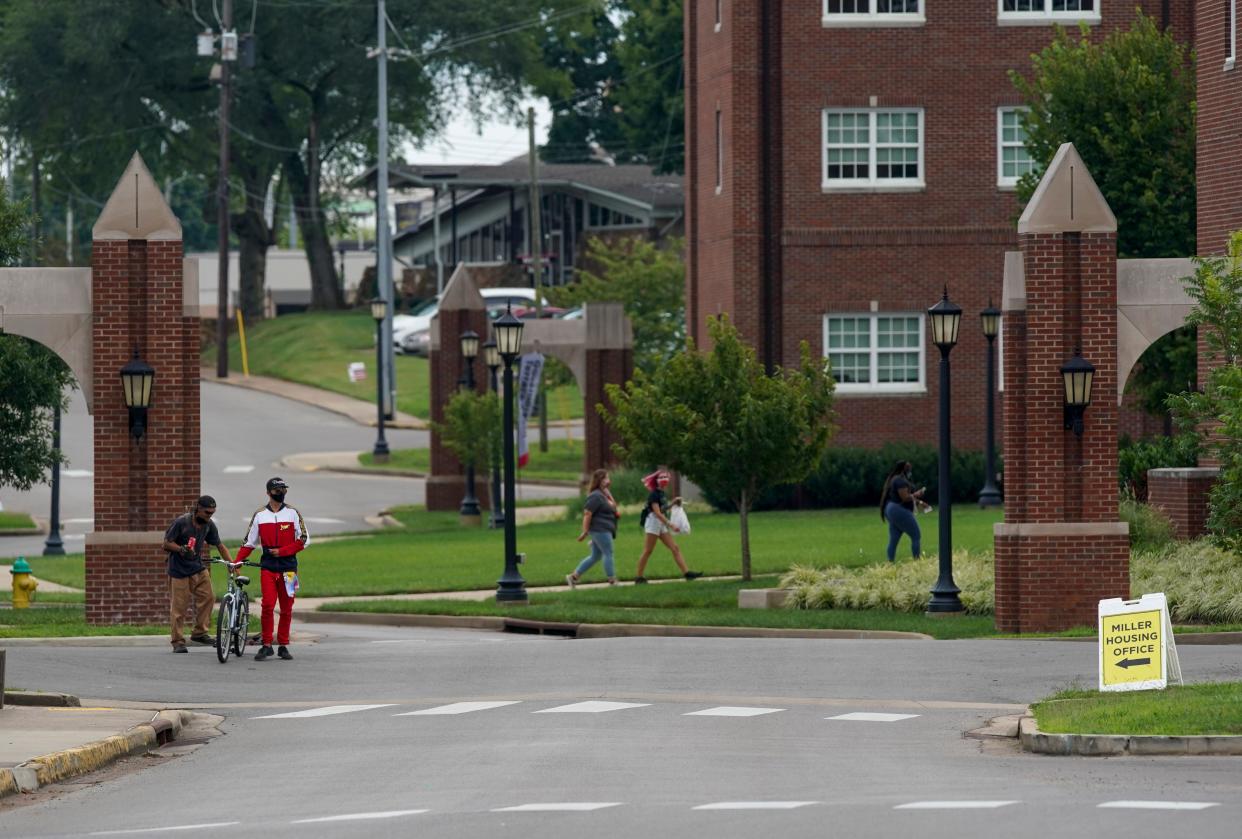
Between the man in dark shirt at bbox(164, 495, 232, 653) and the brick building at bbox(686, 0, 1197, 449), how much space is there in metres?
21.6

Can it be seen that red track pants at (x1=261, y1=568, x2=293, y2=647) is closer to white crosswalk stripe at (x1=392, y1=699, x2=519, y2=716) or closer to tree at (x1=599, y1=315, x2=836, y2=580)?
white crosswalk stripe at (x1=392, y1=699, x2=519, y2=716)

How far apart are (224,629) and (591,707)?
546 centimetres

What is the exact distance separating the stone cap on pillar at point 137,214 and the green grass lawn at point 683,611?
6.37 meters

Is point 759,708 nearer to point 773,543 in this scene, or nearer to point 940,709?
point 940,709

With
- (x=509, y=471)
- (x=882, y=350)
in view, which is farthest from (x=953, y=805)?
(x=882, y=350)

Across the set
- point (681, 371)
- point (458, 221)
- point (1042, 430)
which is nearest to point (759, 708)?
point (1042, 430)

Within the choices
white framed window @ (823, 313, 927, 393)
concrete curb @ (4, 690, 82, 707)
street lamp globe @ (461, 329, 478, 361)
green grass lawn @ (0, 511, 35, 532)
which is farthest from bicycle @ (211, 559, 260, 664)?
green grass lawn @ (0, 511, 35, 532)

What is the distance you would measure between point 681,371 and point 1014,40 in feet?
57.0

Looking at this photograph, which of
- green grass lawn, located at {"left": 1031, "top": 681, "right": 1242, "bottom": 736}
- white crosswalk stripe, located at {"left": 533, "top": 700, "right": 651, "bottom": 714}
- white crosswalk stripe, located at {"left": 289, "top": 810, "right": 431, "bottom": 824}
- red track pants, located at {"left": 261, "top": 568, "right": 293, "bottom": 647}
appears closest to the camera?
white crosswalk stripe, located at {"left": 289, "top": 810, "right": 431, "bottom": 824}

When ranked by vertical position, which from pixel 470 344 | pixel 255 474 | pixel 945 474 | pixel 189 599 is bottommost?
pixel 189 599

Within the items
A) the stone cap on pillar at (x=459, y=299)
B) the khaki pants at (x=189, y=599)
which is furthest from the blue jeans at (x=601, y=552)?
the stone cap on pillar at (x=459, y=299)

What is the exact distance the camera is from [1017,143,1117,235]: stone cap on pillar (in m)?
24.0

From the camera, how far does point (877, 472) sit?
42688 mm

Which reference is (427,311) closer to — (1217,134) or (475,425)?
(475,425)
